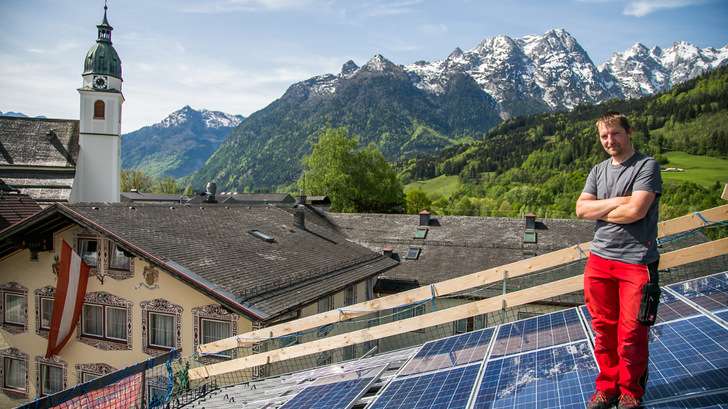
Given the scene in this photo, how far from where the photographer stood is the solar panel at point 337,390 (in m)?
5.80

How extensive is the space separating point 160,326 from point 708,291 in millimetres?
14631

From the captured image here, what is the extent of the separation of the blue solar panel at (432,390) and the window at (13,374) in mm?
17907

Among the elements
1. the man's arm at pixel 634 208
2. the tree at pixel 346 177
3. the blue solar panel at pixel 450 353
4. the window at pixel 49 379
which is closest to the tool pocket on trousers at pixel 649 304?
the man's arm at pixel 634 208

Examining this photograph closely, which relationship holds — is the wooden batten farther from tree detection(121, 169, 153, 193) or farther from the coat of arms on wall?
tree detection(121, 169, 153, 193)

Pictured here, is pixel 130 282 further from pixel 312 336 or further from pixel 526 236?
pixel 526 236

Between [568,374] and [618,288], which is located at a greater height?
[618,288]

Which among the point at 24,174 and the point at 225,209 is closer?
the point at 225,209

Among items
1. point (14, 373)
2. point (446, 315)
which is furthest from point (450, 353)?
point (14, 373)

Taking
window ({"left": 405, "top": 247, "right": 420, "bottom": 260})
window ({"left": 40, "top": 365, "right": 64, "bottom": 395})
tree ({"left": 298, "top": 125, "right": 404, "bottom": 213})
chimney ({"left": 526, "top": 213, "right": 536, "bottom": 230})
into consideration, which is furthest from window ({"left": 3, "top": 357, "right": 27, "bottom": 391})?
tree ({"left": 298, "top": 125, "right": 404, "bottom": 213})

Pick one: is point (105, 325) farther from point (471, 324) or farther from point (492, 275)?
point (471, 324)

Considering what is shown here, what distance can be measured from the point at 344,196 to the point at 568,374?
61.6 metres

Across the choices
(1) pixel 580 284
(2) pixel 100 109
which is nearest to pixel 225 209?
(1) pixel 580 284

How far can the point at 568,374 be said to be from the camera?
4535 mm

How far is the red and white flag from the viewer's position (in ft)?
52.3
